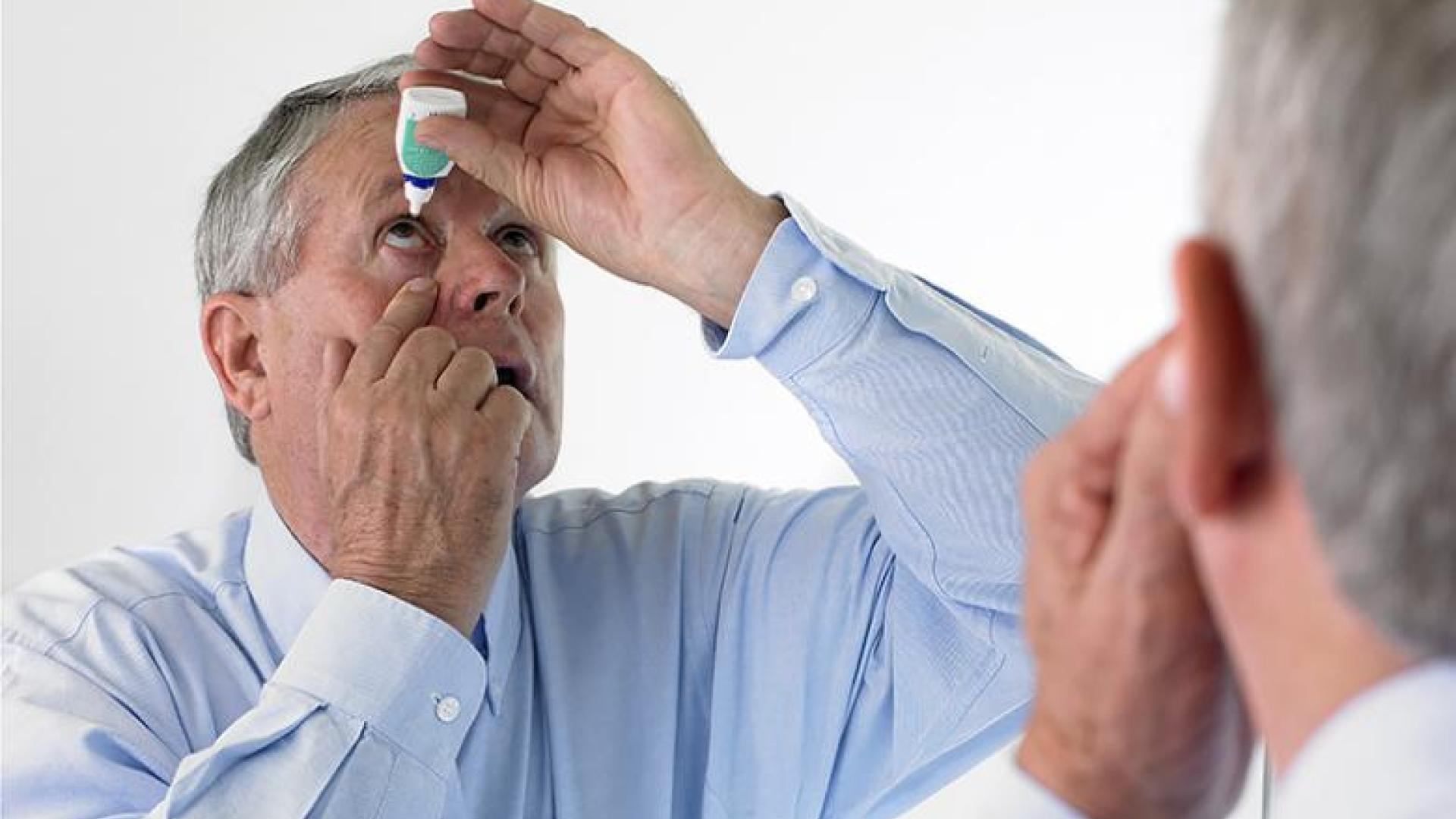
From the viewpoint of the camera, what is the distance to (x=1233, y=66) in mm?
549

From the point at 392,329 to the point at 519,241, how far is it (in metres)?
0.20

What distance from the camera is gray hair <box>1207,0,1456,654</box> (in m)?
0.48

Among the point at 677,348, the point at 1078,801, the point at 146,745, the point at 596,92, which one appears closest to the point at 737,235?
the point at 596,92

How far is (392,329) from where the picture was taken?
1.54 m

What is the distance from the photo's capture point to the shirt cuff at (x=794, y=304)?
1.42m

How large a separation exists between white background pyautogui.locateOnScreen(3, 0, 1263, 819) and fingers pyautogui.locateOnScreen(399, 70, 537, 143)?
709mm

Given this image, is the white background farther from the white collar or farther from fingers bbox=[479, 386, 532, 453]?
the white collar

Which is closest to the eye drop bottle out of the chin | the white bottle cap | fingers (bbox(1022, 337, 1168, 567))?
the white bottle cap

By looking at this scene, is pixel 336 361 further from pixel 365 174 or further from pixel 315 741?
pixel 315 741

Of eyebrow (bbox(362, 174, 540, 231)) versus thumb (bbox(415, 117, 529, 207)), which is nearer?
thumb (bbox(415, 117, 529, 207))

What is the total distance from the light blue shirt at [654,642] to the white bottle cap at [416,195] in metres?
0.30

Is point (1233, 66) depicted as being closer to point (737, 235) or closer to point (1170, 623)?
point (1170, 623)

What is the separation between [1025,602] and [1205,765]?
0.34ft

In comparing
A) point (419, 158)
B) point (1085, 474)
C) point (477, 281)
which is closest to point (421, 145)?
point (419, 158)
